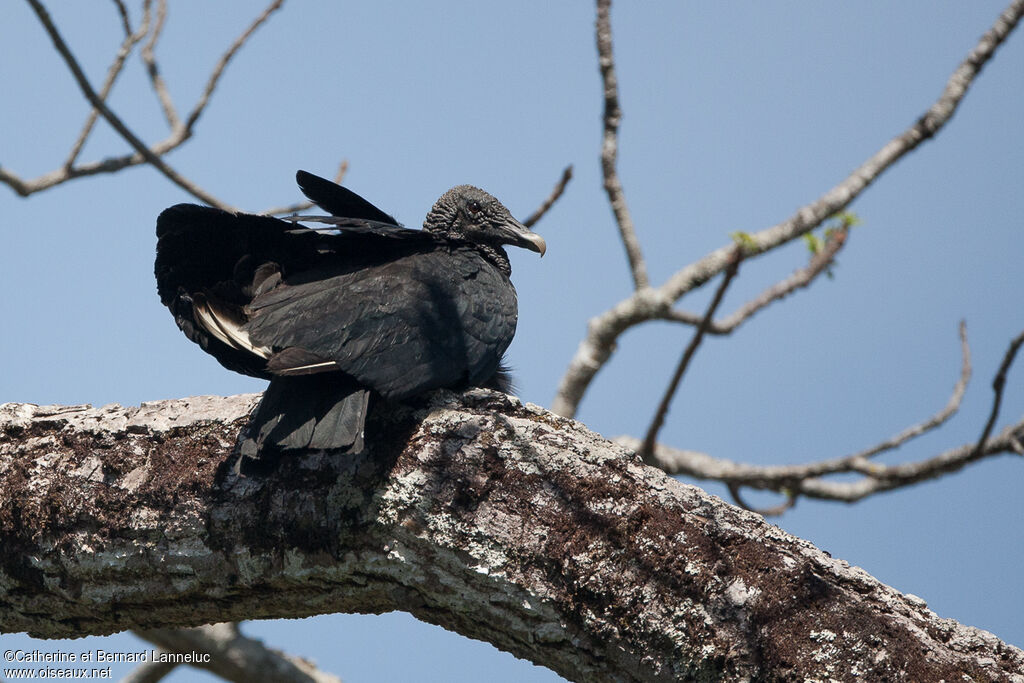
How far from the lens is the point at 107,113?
5031 millimetres

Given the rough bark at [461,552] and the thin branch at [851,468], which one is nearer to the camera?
the rough bark at [461,552]

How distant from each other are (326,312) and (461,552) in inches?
34.7

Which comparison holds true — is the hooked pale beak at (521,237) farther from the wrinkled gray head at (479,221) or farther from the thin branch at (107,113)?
the thin branch at (107,113)

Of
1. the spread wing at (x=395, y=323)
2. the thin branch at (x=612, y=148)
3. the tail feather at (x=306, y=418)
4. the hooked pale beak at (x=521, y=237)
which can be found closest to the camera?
the tail feather at (x=306, y=418)

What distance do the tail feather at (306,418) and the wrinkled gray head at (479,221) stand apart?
1.58 meters

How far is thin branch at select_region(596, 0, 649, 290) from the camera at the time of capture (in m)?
5.19

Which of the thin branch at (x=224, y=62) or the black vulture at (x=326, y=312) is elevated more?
the thin branch at (x=224, y=62)

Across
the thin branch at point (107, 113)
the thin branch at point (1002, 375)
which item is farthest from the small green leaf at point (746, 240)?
the thin branch at point (107, 113)

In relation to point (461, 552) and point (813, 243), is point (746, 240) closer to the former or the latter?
point (813, 243)

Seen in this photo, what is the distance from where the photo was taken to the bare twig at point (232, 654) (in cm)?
471

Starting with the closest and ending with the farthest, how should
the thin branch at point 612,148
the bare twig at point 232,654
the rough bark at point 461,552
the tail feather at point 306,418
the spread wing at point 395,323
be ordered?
1. the rough bark at point 461,552
2. the tail feather at point 306,418
3. the spread wing at point 395,323
4. the bare twig at point 232,654
5. the thin branch at point 612,148

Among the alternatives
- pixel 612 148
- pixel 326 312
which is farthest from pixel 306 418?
pixel 612 148

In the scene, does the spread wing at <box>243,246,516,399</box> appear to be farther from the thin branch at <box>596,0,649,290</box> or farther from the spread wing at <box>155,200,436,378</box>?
the thin branch at <box>596,0,649,290</box>

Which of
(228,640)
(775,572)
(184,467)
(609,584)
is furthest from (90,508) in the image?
(228,640)
